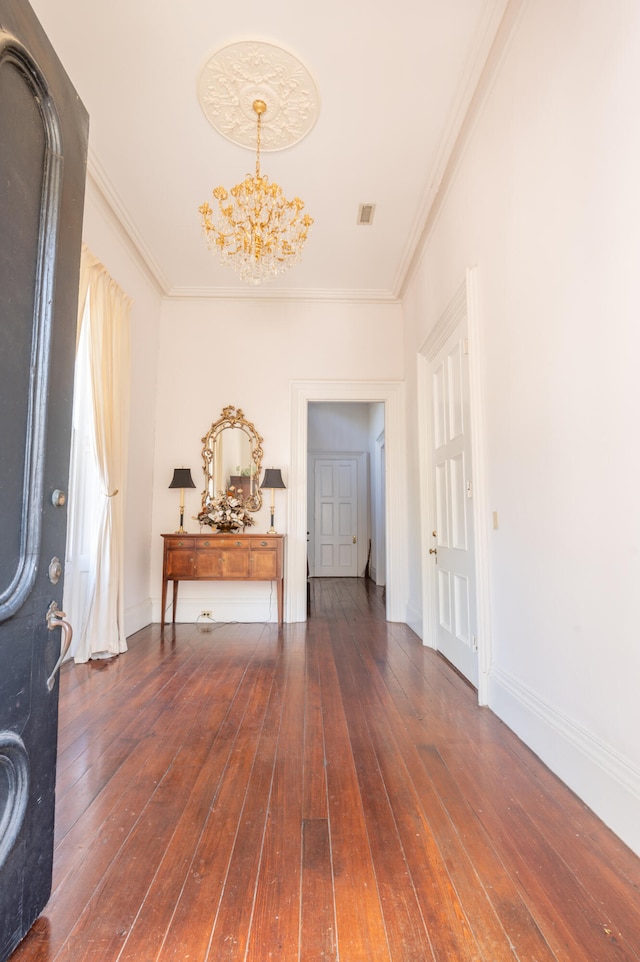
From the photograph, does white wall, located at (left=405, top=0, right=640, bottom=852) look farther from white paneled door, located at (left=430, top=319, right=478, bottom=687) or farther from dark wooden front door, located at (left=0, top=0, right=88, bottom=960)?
dark wooden front door, located at (left=0, top=0, right=88, bottom=960)

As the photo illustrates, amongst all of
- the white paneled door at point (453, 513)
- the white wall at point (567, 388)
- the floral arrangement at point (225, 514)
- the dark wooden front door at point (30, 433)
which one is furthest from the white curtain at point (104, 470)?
the white wall at point (567, 388)

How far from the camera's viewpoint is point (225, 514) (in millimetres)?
4605

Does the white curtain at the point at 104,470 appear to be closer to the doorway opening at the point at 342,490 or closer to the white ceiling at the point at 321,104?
the white ceiling at the point at 321,104

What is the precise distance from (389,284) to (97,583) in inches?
157

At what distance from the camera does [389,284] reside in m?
4.85

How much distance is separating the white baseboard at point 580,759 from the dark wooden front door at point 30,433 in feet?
5.39

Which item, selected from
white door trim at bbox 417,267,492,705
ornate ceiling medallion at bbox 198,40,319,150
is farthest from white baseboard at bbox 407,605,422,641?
ornate ceiling medallion at bbox 198,40,319,150

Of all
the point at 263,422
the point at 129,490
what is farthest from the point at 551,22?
the point at 129,490

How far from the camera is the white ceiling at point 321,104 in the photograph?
2.33m

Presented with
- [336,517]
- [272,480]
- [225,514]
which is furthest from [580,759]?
[336,517]

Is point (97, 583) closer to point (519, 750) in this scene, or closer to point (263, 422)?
point (263, 422)

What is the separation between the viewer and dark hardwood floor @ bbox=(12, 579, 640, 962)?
1069 millimetres

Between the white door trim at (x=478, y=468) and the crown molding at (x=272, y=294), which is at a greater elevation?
the crown molding at (x=272, y=294)

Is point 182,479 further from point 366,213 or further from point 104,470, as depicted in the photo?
point 366,213
